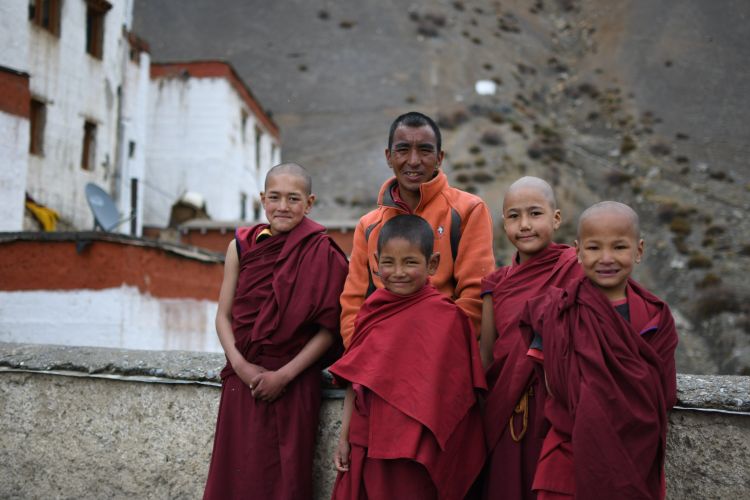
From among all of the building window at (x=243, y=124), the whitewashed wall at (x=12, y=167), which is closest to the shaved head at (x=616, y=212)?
the whitewashed wall at (x=12, y=167)

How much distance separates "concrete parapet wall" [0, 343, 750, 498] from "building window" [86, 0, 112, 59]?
555 inches

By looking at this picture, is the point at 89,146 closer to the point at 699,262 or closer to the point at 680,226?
the point at 699,262

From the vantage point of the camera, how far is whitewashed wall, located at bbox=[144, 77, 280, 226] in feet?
72.2

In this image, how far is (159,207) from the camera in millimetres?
22359

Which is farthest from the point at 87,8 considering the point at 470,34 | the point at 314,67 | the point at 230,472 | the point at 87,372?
the point at 470,34

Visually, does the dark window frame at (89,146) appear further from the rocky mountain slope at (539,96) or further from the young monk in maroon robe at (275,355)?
the young monk in maroon robe at (275,355)

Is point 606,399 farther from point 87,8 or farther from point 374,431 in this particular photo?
point 87,8

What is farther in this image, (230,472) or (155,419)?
(155,419)

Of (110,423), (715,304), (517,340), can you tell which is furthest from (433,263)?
(715,304)

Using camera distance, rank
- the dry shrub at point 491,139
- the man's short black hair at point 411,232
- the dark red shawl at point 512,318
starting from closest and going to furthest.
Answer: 1. the dark red shawl at point 512,318
2. the man's short black hair at point 411,232
3. the dry shrub at point 491,139

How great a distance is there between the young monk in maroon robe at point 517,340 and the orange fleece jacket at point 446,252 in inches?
2.7

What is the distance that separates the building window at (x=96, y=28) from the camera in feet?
51.4

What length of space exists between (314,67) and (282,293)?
4247 cm

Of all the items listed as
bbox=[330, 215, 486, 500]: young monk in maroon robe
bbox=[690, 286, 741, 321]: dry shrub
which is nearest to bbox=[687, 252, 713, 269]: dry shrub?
bbox=[690, 286, 741, 321]: dry shrub
